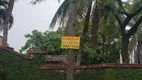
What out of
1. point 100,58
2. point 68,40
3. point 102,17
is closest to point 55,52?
point 100,58

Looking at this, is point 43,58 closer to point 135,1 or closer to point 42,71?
point 42,71

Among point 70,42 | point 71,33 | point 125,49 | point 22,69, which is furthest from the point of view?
point 125,49

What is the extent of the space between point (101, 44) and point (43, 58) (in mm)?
15645

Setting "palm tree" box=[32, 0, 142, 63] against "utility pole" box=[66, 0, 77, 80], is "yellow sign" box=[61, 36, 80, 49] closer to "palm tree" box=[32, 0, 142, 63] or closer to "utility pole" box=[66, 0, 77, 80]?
"utility pole" box=[66, 0, 77, 80]

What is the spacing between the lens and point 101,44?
30.1 meters

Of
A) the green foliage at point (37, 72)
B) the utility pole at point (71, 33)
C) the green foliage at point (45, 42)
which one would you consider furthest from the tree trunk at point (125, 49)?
the green foliage at point (45, 42)

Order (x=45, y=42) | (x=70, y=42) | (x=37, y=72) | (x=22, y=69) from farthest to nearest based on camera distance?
(x=45, y=42) → (x=22, y=69) → (x=37, y=72) → (x=70, y=42)

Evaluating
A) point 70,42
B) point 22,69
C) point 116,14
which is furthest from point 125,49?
point 70,42

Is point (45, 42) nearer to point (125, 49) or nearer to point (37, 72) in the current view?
point (125, 49)

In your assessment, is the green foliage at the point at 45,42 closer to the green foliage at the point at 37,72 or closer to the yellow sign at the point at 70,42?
the green foliage at the point at 37,72

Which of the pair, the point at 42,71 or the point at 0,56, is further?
the point at 0,56

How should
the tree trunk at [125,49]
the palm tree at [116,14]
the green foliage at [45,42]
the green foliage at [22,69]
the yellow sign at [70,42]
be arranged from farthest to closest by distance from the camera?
the green foliage at [45,42]
the tree trunk at [125,49]
the palm tree at [116,14]
the green foliage at [22,69]
the yellow sign at [70,42]

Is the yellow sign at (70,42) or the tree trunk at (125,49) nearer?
the yellow sign at (70,42)

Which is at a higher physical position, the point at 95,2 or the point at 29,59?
the point at 95,2
